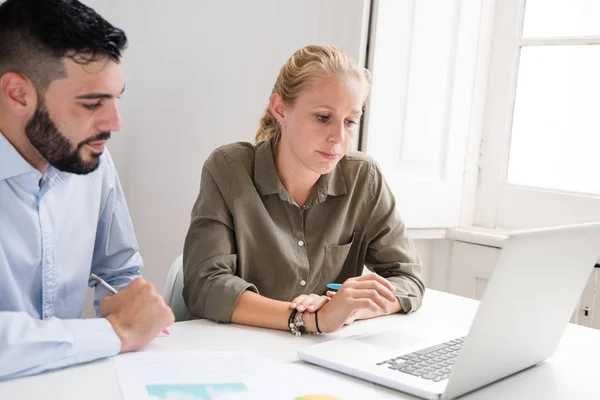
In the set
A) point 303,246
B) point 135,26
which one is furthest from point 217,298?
point 135,26

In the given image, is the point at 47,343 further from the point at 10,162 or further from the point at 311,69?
the point at 311,69

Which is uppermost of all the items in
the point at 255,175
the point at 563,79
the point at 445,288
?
the point at 563,79

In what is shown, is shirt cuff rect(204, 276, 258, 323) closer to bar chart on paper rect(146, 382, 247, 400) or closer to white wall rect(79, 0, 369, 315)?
bar chart on paper rect(146, 382, 247, 400)

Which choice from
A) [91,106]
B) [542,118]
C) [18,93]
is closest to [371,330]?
[91,106]

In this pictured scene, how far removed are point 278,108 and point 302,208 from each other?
26 centimetres

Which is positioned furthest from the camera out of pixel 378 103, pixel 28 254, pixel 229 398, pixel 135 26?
pixel 378 103

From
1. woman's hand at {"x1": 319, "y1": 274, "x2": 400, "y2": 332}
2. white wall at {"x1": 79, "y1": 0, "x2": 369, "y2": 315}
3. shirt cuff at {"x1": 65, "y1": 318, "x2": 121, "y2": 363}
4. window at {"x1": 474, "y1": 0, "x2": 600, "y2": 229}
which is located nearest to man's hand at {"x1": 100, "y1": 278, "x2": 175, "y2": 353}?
shirt cuff at {"x1": 65, "y1": 318, "x2": 121, "y2": 363}

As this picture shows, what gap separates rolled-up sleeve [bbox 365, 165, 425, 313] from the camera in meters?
1.81

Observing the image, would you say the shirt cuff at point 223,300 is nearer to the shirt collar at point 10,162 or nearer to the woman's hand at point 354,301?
the woman's hand at point 354,301

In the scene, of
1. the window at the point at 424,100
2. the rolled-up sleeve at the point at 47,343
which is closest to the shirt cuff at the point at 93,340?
the rolled-up sleeve at the point at 47,343

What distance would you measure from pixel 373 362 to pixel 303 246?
2.01 feet

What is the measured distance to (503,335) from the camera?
1.13m

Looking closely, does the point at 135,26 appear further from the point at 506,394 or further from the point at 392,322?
the point at 506,394

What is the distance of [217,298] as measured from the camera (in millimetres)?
1523
